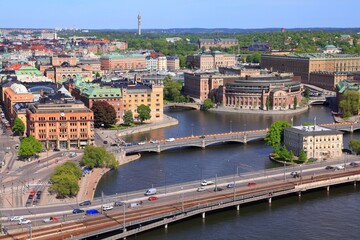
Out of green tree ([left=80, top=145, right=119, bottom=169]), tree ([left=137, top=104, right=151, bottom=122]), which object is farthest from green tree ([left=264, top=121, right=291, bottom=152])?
tree ([left=137, top=104, right=151, bottom=122])

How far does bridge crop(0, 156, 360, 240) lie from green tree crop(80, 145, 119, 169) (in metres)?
8.82

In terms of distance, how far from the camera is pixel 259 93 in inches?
3612

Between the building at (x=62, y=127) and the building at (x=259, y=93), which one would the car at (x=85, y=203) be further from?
the building at (x=259, y=93)

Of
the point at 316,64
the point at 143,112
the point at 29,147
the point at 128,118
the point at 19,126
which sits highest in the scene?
the point at 316,64

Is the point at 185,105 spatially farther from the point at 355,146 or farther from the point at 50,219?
the point at 50,219

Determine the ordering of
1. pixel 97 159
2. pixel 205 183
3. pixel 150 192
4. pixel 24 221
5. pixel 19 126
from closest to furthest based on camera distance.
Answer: pixel 24 221
pixel 150 192
pixel 205 183
pixel 97 159
pixel 19 126

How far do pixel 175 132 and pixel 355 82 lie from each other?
3743 centimetres

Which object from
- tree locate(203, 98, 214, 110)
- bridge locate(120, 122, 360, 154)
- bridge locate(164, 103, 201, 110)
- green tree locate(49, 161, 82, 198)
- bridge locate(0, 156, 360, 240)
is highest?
green tree locate(49, 161, 82, 198)

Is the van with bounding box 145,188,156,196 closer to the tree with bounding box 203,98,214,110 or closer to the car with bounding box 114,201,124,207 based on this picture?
the car with bounding box 114,201,124,207

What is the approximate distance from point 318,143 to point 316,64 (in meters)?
68.8

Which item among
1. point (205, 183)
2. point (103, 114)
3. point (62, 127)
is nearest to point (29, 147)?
point (62, 127)

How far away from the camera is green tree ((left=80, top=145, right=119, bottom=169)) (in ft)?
168

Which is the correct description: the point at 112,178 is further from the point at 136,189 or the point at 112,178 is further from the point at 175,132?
the point at 175,132

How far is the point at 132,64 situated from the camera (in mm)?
150500
